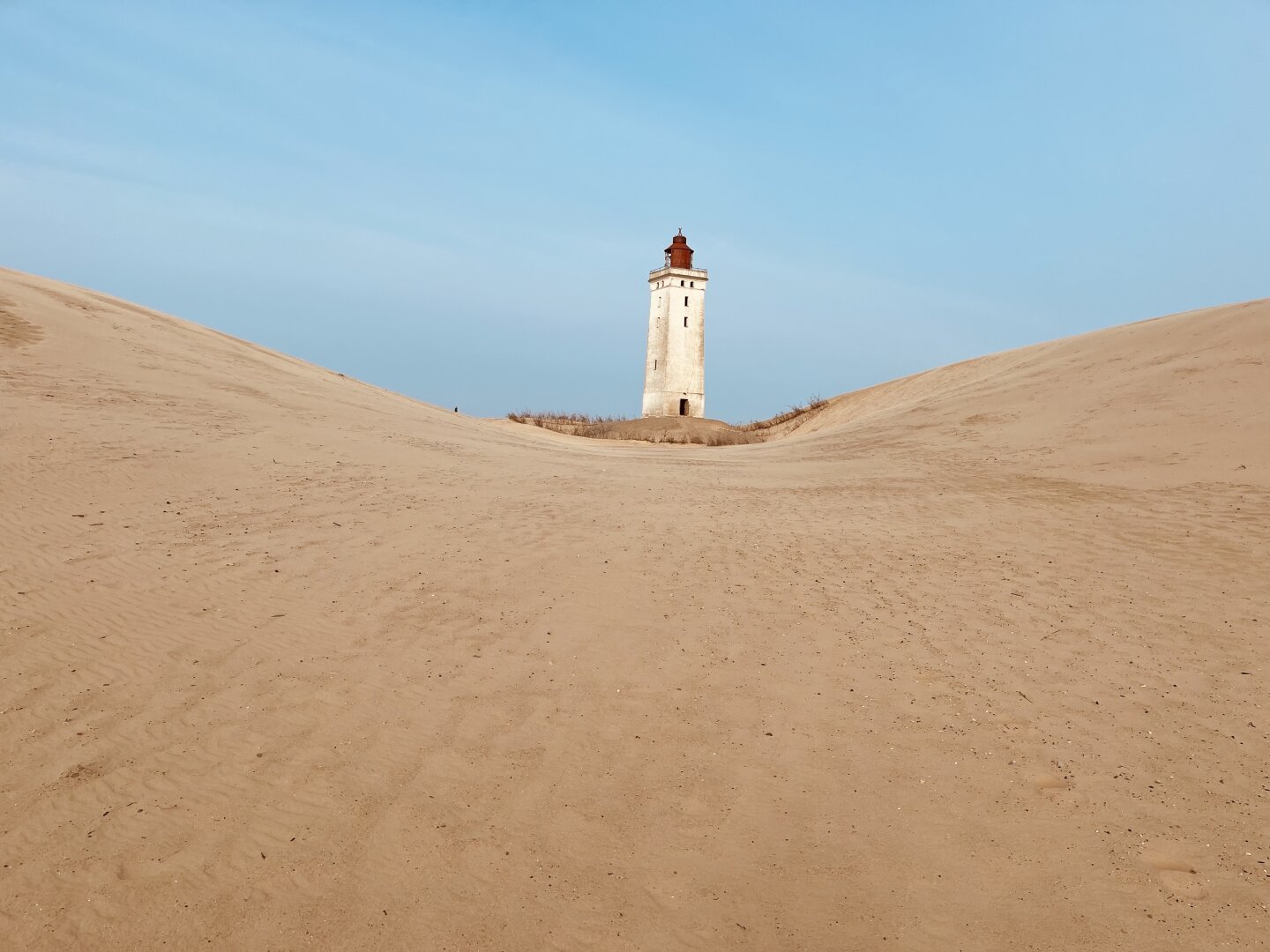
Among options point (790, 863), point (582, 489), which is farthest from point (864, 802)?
point (582, 489)

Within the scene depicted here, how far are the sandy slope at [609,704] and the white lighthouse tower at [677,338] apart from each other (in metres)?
42.9

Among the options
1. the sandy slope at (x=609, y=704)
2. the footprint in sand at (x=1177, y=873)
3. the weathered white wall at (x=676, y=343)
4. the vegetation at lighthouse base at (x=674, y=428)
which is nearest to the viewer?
the sandy slope at (x=609, y=704)

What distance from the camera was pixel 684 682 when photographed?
652 centimetres

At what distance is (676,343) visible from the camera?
5472cm

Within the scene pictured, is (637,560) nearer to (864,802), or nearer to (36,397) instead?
(864,802)

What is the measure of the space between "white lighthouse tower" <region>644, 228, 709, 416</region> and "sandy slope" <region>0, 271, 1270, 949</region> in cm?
4294

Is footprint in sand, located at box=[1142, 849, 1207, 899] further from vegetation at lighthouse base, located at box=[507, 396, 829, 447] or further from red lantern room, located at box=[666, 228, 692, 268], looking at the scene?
red lantern room, located at box=[666, 228, 692, 268]

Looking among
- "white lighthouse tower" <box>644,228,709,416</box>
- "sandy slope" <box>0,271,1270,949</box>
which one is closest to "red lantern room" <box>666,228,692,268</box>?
"white lighthouse tower" <box>644,228,709,416</box>

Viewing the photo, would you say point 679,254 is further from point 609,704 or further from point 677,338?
point 609,704

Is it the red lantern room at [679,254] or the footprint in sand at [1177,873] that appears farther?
the red lantern room at [679,254]

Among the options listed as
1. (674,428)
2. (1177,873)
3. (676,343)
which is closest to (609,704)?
(1177,873)

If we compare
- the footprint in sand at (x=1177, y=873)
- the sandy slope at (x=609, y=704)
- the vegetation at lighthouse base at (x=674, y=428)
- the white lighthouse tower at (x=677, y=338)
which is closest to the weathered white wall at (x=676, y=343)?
the white lighthouse tower at (x=677, y=338)

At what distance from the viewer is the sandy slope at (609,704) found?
4.48m

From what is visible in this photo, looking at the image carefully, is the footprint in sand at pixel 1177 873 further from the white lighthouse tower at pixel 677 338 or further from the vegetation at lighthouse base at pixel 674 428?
the white lighthouse tower at pixel 677 338
